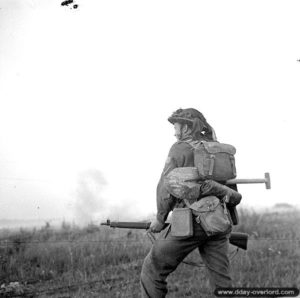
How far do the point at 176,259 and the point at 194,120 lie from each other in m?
1.30

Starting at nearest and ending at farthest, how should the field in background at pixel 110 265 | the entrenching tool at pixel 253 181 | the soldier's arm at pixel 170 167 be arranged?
the soldier's arm at pixel 170 167 < the entrenching tool at pixel 253 181 < the field in background at pixel 110 265

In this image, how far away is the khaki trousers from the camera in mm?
3957

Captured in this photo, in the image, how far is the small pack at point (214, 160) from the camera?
3852 mm

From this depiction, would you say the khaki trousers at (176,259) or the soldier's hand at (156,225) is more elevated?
the soldier's hand at (156,225)

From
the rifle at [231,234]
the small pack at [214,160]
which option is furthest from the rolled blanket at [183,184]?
the rifle at [231,234]

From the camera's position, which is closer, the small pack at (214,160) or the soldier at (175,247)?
the small pack at (214,160)

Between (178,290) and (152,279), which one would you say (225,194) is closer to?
(152,279)

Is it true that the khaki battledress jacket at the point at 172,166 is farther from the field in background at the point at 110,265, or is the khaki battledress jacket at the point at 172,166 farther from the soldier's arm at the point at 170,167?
the field in background at the point at 110,265

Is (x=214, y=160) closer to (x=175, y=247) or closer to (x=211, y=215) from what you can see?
(x=211, y=215)

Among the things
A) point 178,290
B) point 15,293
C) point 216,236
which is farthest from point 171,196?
point 15,293

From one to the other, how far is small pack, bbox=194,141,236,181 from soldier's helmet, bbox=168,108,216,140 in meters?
0.22

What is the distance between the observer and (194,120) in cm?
414

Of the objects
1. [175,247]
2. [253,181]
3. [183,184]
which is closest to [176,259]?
[175,247]

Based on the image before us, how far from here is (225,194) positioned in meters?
4.02
